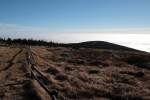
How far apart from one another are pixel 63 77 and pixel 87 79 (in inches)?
78.2

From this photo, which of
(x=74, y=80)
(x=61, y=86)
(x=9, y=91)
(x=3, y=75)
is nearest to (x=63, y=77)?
(x=74, y=80)

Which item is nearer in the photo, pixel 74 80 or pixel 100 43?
pixel 74 80

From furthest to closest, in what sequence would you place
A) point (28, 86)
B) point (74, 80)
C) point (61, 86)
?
point (74, 80), point (61, 86), point (28, 86)

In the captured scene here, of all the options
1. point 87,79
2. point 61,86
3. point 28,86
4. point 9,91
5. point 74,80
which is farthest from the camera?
point 87,79

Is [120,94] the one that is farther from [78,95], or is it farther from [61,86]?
[61,86]

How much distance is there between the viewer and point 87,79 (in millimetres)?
21172

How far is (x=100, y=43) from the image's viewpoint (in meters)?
118

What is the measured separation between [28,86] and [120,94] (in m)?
5.88

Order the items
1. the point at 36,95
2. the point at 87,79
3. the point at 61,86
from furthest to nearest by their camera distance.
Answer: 1. the point at 87,79
2. the point at 61,86
3. the point at 36,95

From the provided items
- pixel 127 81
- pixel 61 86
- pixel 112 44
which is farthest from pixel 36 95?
pixel 112 44

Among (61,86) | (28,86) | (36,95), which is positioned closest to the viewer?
(36,95)

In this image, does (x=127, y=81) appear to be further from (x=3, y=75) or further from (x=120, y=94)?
(x=3, y=75)

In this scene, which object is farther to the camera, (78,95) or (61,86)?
(61,86)

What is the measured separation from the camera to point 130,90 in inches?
704
